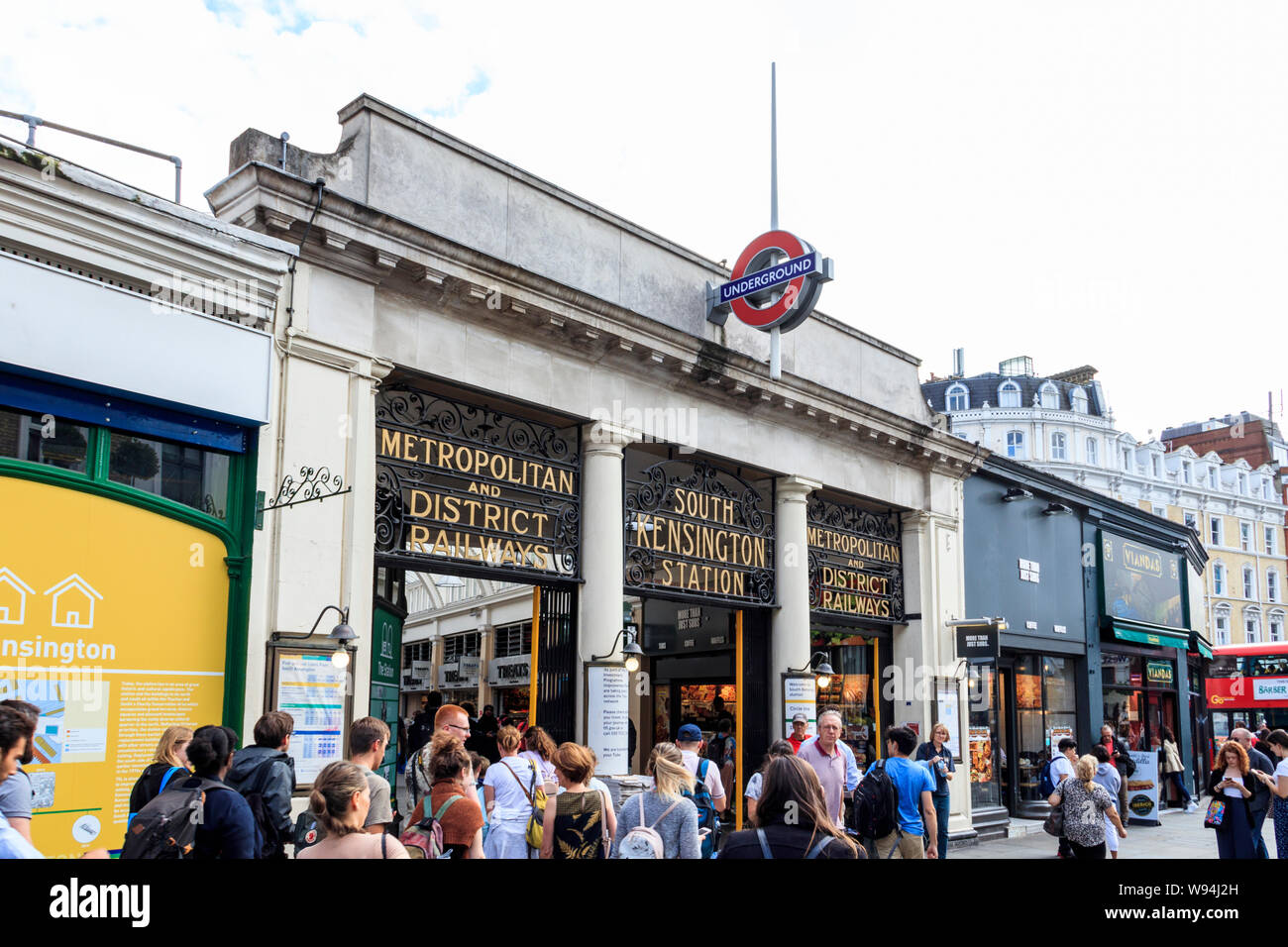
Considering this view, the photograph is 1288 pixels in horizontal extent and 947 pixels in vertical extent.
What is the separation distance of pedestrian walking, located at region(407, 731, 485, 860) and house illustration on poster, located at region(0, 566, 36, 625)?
3.57 meters

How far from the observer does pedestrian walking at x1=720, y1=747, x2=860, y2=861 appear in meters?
4.06

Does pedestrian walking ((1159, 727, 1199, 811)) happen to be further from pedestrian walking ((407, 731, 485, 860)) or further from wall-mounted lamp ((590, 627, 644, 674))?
pedestrian walking ((407, 731, 485, 860))

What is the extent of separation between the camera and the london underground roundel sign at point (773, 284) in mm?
13727

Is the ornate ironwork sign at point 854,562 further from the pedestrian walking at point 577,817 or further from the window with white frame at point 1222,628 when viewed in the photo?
the window with white frame at point 1222,628

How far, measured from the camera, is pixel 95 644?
26.3 feet

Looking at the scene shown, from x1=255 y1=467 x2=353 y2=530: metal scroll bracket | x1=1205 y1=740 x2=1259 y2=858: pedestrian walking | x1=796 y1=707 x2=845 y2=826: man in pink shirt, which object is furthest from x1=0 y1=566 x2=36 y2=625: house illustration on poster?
x1=1205 y1=740 x2=1259 y2=858: pedestrian walking

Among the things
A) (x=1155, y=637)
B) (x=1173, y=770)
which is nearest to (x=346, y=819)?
(x=1173, y=770)

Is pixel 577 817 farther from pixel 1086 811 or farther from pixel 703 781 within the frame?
pixel 1086 811

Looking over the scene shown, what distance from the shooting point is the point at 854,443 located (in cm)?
1634

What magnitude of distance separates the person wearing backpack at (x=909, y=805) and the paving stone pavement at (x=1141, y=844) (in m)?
6.86

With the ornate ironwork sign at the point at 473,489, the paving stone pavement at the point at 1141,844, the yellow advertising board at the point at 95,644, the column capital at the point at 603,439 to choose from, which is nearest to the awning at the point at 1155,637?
the paving stone pavement at the point at 1141,844

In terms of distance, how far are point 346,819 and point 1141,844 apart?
16.4 meters
